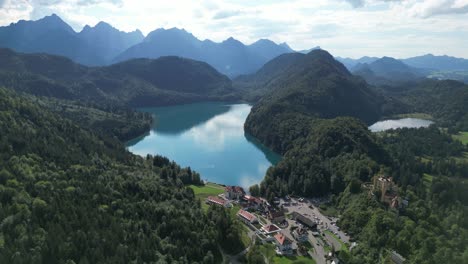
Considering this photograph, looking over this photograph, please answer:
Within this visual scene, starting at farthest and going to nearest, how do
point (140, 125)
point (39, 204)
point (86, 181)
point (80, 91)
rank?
point (80, 91), point (140, 125), point (86, 181), point (39, 204)

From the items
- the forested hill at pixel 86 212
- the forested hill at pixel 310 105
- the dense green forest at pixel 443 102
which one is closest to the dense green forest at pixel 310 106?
the forested hill at pixel 310 105

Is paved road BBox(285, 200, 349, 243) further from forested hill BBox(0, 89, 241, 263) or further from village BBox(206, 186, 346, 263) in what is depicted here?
forested hill BBox(0, 89, 241, 263)

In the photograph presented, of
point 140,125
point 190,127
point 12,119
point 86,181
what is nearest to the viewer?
point 86,181

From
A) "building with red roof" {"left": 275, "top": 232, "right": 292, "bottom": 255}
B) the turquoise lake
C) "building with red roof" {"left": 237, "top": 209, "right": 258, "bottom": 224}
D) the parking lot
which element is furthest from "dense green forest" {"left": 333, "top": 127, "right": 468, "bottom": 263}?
the turquoise lake

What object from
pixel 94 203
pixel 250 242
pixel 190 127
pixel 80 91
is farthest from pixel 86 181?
pixel 80 91

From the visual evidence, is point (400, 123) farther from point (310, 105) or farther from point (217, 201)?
point (217, 201)

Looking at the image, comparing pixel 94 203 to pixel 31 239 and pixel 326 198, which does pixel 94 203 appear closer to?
pixel 31 239
